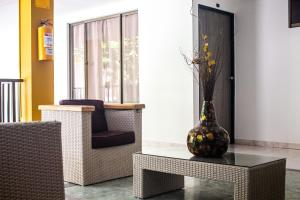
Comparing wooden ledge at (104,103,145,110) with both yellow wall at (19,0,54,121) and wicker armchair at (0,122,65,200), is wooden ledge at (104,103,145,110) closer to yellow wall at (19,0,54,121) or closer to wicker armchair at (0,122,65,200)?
yellow wall at (19,0,54,121)

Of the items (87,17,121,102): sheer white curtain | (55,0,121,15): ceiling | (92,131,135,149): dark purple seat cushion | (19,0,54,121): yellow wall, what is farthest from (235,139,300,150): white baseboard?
(55,0,121,15): ceiling

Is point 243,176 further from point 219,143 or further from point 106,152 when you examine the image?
point 106,152

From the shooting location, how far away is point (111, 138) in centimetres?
354

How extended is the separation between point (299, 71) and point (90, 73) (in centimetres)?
387

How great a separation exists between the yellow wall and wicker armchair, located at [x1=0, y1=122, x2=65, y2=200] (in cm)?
352

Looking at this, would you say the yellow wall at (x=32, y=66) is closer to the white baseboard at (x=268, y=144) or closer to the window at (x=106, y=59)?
the window at (x=106, y=59)

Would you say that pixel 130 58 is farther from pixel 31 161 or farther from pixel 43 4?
pixel 31 161

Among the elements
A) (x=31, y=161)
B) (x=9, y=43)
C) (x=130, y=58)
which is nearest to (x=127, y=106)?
(x=31, y=161)

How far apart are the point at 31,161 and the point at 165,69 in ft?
16.3

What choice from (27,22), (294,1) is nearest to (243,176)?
(27,22)

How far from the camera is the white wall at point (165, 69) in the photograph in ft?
19.3

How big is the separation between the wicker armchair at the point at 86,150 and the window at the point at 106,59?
3.01m

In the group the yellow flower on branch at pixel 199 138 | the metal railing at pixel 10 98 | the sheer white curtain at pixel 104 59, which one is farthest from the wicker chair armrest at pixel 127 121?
→ the sheer white curtain at pixel 104 59

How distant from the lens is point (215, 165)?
249 centimetres
